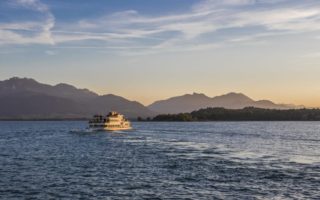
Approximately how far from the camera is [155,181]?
57.7 meters

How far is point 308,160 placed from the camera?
7956cm

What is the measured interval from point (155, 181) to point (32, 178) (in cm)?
1537

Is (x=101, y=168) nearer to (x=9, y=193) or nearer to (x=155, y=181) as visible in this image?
(x=155, y=181)

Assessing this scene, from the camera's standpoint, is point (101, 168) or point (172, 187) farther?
point (101, 168)

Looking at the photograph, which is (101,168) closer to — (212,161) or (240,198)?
(212,161)

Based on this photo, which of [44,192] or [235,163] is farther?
[235,163]

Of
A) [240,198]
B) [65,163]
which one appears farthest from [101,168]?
[240,198]

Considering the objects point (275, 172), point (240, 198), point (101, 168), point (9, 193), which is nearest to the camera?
point (240, 198)

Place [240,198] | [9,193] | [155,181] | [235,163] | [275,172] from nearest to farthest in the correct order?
[240,198]
[9,193]
[155,181]
[275,172]
[235,163]

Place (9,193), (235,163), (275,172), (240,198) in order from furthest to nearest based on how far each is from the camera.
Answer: (235,163)
(275,172)
(9,193)
(240,198)

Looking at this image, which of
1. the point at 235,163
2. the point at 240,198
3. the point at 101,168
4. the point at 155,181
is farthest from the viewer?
the point at 235,163

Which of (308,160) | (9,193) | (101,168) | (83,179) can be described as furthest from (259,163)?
(9,193)

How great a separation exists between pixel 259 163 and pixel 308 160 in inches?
370

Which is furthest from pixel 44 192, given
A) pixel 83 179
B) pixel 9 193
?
pixel 83 179
